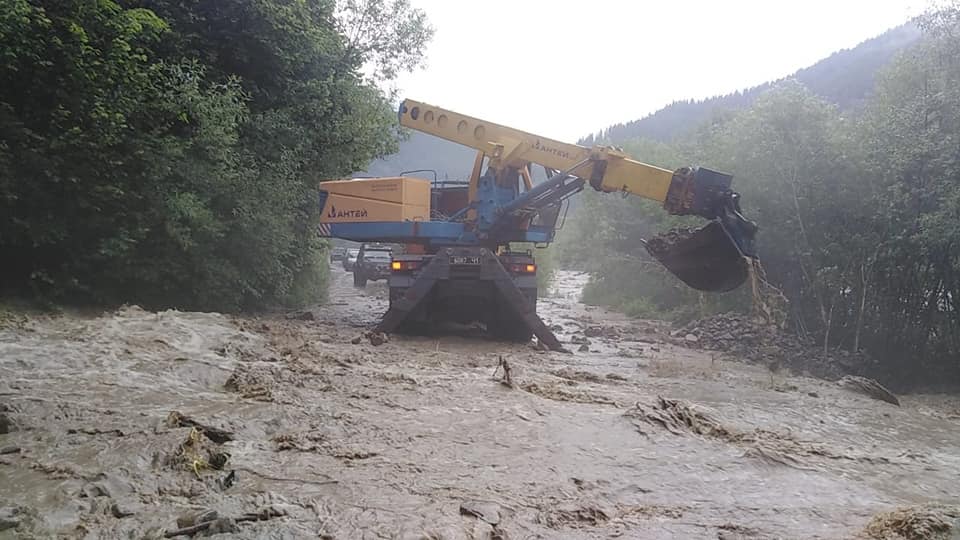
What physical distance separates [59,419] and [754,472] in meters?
4.78

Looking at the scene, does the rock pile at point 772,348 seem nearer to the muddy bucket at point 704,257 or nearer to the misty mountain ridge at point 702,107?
the muddy bucket at point 704,257

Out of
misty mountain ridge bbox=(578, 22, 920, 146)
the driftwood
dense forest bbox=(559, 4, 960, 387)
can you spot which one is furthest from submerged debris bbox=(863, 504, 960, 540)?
misty mountain ridge bbox=(578, 22, 920, 146)

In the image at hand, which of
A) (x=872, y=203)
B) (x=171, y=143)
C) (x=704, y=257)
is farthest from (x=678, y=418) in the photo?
(x=872, y=203)

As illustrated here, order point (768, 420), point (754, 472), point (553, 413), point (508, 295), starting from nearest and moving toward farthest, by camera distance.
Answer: point (754, 472) → point (553, 413) → point (768, 420) → point (508, 295)

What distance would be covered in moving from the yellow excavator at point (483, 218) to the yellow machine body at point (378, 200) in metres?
0.02

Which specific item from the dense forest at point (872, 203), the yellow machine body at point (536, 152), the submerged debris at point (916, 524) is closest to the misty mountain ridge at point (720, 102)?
the dense forest at point (872, 203)

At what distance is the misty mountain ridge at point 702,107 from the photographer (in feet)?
46.0

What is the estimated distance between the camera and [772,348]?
43.9 ft

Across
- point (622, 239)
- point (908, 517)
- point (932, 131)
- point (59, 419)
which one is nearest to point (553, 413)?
point (908, 517)

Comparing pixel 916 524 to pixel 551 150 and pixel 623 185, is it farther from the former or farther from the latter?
pixel 551 150

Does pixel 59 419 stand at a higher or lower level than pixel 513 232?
lower

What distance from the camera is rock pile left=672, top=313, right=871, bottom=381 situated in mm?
12617

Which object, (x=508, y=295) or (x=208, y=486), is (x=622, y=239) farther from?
(x=208, y=486)

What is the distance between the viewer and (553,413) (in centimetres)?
590
